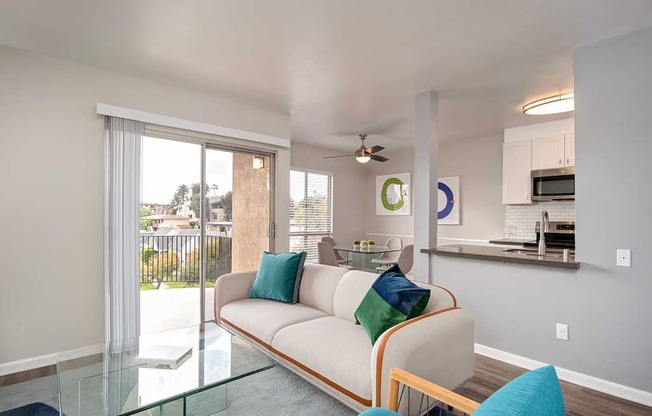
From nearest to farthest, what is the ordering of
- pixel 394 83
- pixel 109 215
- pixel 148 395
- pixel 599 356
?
1. pixel 148 395
2. pixel 599 356
3. pixel 109 215
4. pixel 394 83

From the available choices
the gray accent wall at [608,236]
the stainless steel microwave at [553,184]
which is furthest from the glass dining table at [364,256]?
the gray accent wall at [608,236]

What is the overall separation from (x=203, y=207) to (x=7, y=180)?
1.69 metres

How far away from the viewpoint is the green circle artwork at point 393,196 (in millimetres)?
7141

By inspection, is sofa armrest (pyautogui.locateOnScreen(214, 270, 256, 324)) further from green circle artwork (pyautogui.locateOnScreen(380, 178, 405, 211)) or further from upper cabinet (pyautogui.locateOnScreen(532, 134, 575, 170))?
green circle artwork (pyautogui.locateOnScreen(380, 178, 405, 211))

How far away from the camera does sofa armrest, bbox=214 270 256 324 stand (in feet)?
10.8

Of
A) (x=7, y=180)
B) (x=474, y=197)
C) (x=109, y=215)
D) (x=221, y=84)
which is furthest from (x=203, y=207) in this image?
(x=474, y=197)

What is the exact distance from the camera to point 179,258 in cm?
384

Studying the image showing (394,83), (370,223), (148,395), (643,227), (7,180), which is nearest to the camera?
(148,395)

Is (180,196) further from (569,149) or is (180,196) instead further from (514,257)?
(569,149)

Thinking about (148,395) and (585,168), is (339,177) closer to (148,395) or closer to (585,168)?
(585,168)

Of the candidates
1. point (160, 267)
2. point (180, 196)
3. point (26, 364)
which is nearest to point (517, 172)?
point (180, 196)

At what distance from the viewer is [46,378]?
105 inches

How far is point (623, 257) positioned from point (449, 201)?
12.7 feet

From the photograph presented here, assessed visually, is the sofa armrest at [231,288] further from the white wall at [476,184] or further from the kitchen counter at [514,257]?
the white wall at [476,184]
